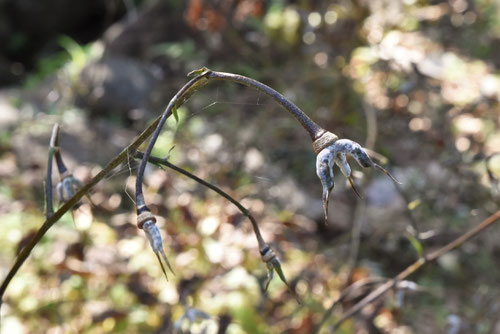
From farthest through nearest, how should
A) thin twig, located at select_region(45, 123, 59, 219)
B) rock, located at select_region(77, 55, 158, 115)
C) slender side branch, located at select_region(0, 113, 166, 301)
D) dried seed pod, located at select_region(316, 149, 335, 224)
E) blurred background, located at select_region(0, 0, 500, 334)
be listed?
1. rock, located at select_region(77, 55, 158, 115)
2. blurred background, located at select_region(0, 0, 500, 334)
3. thin twig, located at select_region(45, 123, 59, 219)
4. slender side branch, located at select_region(0, 113, 166, 301)
5. dried seed pod, located at select_region(316, 149, 335, 224)

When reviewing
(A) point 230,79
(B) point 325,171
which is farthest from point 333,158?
(A) point 230,79

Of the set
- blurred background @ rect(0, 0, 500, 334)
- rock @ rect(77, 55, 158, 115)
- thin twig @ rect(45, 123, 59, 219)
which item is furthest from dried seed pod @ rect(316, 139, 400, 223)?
rock @ rect(77, 55, 158, 115)

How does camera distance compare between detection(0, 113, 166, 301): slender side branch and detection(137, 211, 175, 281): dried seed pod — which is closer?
detection(137, 211, 175, 281): dried seed pod

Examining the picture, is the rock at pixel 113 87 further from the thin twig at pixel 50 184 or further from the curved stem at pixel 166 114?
the curved stem at pixel 166 114

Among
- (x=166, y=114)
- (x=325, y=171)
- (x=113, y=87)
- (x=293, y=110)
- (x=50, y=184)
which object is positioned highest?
(x=113, y=87)

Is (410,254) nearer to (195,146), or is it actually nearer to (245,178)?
(245,178)

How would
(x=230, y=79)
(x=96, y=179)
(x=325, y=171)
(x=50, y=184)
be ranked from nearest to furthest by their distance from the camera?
(x=325, y=171)
(x=230, y=79)
(x=96, y=179)
(x=50, y=184)

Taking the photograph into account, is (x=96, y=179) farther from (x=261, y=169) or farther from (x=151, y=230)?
(x=261, y=169)

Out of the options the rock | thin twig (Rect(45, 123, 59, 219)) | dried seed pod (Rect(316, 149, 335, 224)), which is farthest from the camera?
the rock

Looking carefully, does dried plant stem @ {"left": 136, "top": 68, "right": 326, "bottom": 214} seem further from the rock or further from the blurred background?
the rock
